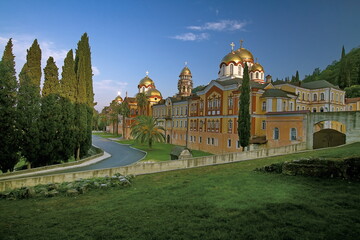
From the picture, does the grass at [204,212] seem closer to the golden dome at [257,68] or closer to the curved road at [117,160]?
the curved road at [117,160]

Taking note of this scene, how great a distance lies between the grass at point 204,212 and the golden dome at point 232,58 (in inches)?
1348

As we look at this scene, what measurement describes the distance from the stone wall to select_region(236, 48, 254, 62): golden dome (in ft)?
90.8

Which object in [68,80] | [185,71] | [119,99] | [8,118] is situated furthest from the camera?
[119,99]

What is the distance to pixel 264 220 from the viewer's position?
5.96m

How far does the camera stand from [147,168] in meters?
15.2

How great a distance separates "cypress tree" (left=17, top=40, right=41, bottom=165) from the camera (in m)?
18.4

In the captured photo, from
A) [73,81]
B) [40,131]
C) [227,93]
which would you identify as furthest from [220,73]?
[40,131]

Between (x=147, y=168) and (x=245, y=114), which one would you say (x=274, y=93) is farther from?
(x=147, y=168)

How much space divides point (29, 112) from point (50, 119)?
2196 millimetres

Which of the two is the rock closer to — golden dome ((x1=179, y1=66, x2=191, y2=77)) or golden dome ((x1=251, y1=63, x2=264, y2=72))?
golden dome ((x1=251, y1=63, x2=264, y2=72))

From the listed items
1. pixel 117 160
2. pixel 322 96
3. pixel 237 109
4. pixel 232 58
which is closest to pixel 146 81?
pixel 232 58

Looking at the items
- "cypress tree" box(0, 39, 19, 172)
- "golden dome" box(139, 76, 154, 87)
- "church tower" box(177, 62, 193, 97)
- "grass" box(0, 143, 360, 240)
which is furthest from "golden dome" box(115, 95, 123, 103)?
"grass" box(0, 143, 360, 240)

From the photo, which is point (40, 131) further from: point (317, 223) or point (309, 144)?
point (309, 144)

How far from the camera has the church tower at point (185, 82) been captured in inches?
2367
